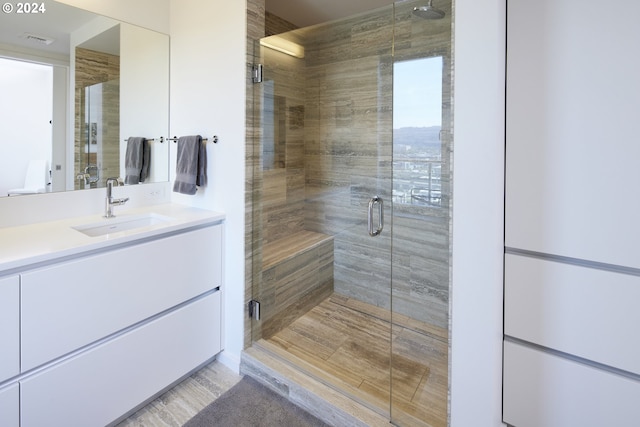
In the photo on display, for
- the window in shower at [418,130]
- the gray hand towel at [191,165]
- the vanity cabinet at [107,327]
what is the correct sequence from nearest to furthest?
the vanity cabinet at [107,327] < the window in shower at [418,130] < the gray hand towel at [191,165]

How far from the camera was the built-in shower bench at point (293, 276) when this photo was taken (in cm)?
230

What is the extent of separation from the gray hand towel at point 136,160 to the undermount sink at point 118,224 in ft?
1.09

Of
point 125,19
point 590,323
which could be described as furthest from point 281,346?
point 125,19

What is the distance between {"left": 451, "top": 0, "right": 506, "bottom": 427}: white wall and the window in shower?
0.31m

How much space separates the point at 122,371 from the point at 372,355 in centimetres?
149

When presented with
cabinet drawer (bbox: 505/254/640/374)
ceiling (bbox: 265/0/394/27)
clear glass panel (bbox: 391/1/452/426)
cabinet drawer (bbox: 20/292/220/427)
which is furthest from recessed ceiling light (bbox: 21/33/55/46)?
cabinet drawer (bbox: 505/254/640/374)

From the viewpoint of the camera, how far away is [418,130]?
162cm

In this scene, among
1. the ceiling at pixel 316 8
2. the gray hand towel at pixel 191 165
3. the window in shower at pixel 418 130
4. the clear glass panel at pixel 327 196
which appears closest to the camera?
the window in shower at pixel 418 130

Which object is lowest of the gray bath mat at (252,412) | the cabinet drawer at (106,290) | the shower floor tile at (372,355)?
the gray bath mat at (252,412)

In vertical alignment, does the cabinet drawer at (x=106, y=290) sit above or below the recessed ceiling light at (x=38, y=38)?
below

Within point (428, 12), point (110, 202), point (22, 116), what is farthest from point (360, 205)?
point (22, 116)

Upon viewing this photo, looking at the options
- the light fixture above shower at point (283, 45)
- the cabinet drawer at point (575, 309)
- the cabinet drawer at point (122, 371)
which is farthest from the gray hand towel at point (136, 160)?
the cabinet drawer at point (575, 309)

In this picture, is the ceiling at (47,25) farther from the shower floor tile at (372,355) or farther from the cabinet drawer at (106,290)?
the shower floor tile at (372,355)

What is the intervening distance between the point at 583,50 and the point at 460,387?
1254 mm
